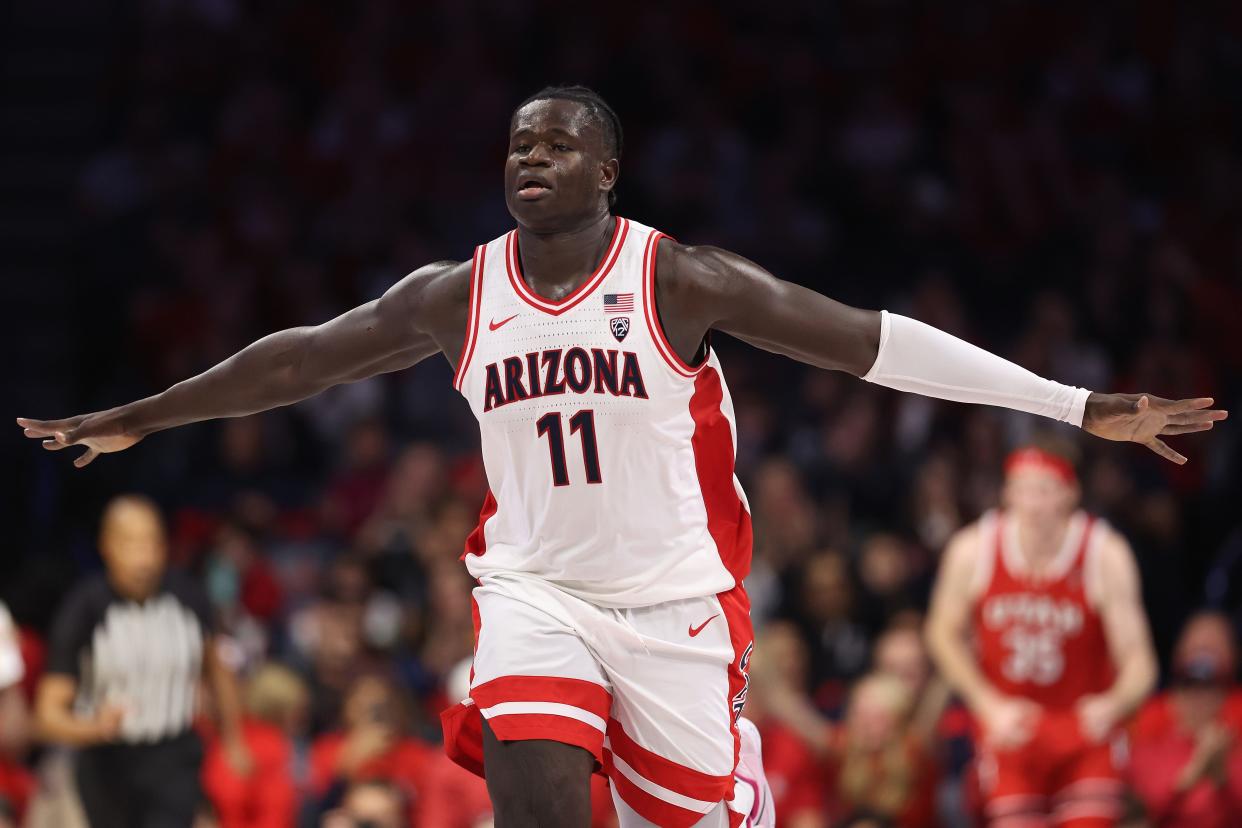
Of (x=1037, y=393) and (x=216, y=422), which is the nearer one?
(x=1037, y=393)

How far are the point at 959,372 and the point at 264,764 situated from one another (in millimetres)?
5824

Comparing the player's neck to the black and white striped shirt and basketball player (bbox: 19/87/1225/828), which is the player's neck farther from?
the black and white striped shirt

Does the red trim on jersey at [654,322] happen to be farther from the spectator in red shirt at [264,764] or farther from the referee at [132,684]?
the spectator in red shirt at [264,764]

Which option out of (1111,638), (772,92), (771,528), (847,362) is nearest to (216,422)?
(771,528)

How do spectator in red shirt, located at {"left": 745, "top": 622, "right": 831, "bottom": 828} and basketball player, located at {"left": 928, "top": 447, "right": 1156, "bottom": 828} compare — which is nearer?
basketball player, located at {"left": 928, "top": 447, "right": 1156, "bottom": 828}

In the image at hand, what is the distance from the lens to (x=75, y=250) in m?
14.0

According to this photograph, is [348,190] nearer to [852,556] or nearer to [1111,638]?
[852,556]

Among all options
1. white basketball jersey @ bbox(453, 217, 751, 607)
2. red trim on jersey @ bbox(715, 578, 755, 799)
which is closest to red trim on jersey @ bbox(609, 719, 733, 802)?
red trim on jersey @ bbox(715, 578, 755, 799)

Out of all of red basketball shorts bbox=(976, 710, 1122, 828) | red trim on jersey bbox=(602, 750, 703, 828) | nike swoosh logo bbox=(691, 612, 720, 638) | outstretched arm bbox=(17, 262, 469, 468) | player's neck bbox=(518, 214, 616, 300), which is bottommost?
red basketball shorts bbox=(976, 710, 1122, 828)

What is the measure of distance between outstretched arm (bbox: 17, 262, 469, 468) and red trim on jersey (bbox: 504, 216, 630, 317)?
0.13m

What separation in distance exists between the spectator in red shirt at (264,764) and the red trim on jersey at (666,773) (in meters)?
4.85

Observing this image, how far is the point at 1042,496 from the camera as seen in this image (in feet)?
25.1

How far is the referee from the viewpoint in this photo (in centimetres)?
840

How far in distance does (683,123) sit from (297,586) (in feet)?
15.9
